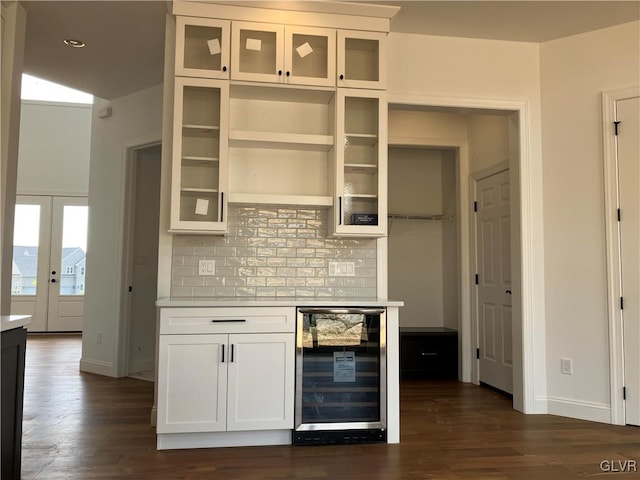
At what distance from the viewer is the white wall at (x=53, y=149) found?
762cm

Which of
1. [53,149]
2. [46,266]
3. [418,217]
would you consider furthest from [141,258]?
[53,149]

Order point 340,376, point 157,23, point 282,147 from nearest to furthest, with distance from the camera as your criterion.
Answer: point 340,376
point 282,147
point 157,23

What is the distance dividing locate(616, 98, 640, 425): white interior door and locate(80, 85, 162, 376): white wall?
4.02 m

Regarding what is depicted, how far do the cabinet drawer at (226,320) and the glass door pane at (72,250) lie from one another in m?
5.83

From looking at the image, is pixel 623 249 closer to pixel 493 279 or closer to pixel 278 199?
pixel 493 279

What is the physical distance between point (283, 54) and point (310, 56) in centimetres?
23

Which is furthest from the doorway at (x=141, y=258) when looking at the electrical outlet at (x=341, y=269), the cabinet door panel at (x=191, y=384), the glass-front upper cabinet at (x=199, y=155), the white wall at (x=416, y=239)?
the white wall at (x=416, y=239)

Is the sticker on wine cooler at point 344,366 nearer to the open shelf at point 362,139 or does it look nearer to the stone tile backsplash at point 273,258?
the stone tile backsplash at point 273,258

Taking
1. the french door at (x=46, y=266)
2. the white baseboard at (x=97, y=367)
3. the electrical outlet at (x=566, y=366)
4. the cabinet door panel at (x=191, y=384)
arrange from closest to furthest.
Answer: the cabinet door panel at (x=191, y=384), the electrical outlet at (x=566, y=366), the white baseboard at (x=97, y=367), the french door at (x=46, y=266)

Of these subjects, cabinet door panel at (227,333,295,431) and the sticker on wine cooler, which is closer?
cabinet door panel at (227,333,295,431)

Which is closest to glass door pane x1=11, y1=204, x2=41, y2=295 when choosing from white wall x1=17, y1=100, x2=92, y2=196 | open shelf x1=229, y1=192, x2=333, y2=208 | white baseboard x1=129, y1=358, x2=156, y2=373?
white wall x1=17, y1=100, x2=92, y2=196

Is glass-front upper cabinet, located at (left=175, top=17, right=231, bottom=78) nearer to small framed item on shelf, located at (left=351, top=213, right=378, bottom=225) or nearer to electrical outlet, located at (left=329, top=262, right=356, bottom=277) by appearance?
small framed item on shelf, located at (left=351, top=213, right=378, bottom=225)

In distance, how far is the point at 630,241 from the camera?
10.7ft

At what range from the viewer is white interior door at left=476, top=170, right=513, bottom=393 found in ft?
13.3
